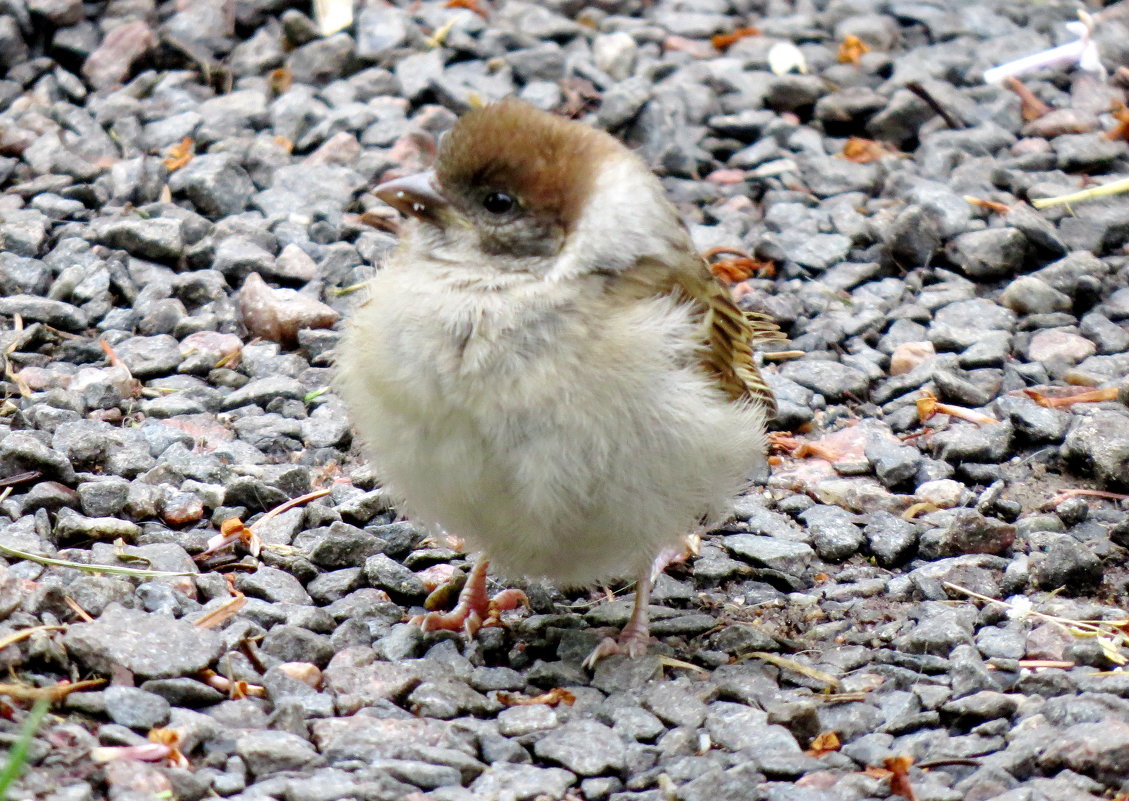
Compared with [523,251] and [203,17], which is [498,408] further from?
[203,17]

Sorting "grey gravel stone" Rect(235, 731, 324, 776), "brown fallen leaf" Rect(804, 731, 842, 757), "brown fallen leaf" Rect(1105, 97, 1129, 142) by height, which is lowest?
"brown fallen leaf" Rect(1105, 97, 1129, 142)

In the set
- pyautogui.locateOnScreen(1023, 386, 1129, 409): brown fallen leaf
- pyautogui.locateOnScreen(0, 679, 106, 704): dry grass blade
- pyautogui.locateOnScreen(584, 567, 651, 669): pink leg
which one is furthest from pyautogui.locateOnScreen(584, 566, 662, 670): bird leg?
pyautogui.locateOnScreen(1023, 386, 1129, 409): brown fallen leaf

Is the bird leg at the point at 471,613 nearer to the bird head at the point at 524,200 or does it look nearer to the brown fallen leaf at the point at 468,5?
the bird head at the point at 524,200

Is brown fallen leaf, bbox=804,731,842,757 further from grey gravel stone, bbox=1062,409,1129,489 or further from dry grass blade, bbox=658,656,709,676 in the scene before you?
grey gravel stone, bbox=1062,409,1129,489

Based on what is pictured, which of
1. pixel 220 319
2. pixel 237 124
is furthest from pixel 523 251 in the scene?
pixel 237 124

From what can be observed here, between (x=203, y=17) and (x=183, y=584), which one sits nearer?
(x=183, y=584)

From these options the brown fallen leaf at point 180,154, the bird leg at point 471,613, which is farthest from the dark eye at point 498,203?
the brown fallen leaf at point 180,154

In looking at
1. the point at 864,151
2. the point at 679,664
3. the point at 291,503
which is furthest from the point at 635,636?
the point at 864,151
